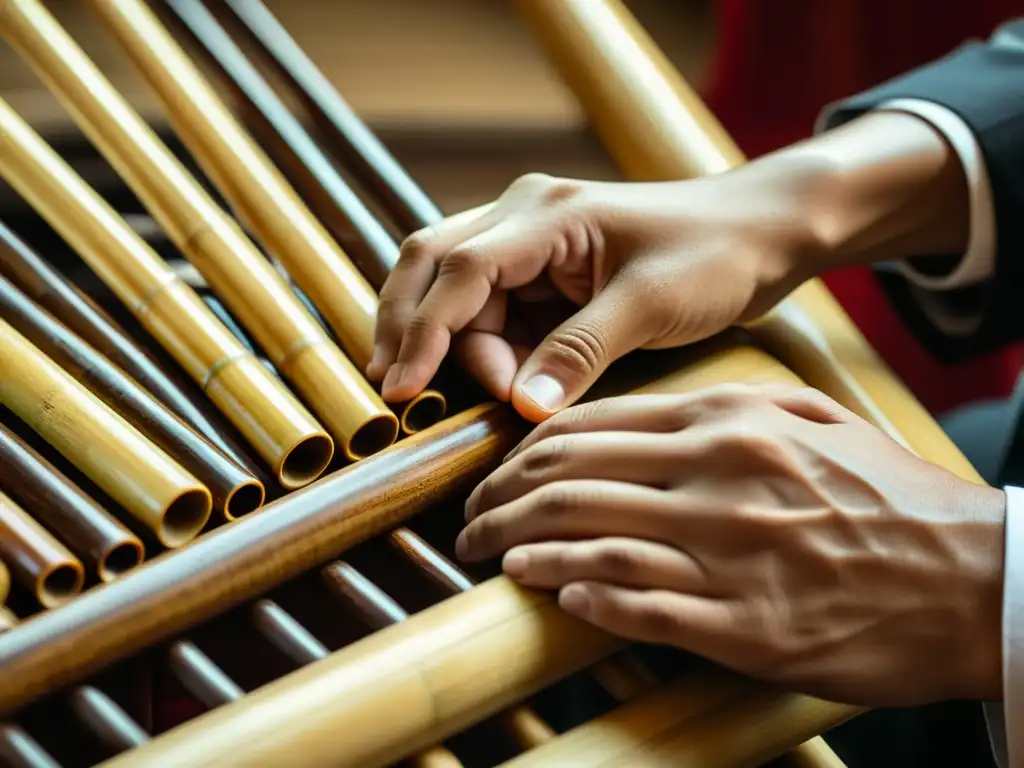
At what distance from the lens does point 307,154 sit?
672 mm

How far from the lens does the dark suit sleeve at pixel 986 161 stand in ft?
2.42

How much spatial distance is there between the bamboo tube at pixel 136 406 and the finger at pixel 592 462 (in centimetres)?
12

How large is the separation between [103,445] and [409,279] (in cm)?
19

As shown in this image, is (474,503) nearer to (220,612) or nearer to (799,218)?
(220,612)

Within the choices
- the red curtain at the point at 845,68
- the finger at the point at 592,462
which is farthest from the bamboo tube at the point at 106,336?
the red curtain at the point at 845,68

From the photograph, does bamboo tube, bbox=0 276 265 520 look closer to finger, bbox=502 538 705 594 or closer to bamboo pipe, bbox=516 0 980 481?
finger, bbox=502 538 705 594

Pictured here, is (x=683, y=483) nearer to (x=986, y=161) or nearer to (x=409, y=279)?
(x=409, y=279)

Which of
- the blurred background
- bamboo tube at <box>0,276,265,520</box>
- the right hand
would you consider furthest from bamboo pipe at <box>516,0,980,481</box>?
the blurred background

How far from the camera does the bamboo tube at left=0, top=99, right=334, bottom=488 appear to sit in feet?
1.74

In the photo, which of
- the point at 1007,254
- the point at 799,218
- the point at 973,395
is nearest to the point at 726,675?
the point at 799,218

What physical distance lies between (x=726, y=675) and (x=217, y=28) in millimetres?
525

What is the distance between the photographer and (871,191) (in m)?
0.72

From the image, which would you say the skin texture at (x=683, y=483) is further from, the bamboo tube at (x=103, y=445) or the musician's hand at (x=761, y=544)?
the bamboo tube at (x=103, y=445)

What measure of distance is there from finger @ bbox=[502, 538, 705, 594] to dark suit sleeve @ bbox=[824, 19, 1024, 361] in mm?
429
